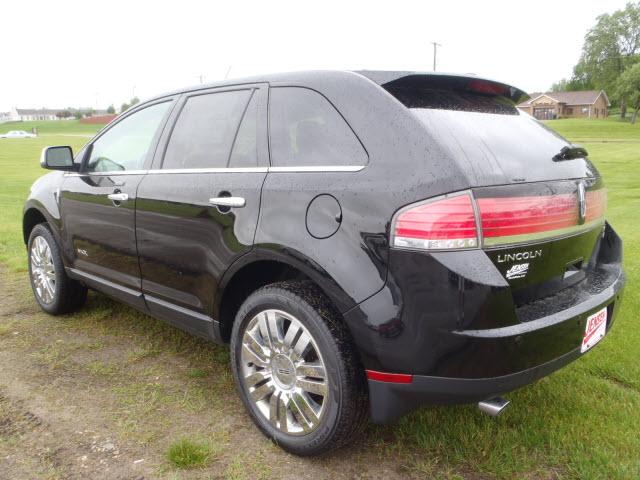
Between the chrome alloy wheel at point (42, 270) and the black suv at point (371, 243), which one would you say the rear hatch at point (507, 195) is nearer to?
the black suv at point (371, 243)

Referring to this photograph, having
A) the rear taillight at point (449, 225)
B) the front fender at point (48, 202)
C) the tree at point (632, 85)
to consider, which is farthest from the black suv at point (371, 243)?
the tree at point (632, 85)

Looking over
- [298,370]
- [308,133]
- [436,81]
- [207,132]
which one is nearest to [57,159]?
[207,132]

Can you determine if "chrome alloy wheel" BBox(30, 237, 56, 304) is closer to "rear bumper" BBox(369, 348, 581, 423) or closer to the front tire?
the front tire

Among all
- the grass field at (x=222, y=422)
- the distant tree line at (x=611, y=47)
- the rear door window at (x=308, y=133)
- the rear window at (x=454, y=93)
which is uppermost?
the distant tree line at (x=611, y=47)

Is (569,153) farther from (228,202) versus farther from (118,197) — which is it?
(118,197)

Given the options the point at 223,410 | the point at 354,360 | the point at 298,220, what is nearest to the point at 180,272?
the point at 223,410

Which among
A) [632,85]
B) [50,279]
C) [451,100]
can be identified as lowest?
[50,279]

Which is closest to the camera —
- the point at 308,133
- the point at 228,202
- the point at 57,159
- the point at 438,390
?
the point at 438,390

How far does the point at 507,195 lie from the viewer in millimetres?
2076

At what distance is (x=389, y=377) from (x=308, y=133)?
1.13m

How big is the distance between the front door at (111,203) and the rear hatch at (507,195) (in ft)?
5.96

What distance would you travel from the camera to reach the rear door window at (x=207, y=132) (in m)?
2.88

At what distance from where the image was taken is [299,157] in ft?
8.24

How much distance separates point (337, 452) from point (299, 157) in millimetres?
1373
